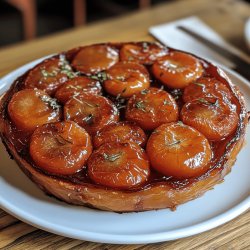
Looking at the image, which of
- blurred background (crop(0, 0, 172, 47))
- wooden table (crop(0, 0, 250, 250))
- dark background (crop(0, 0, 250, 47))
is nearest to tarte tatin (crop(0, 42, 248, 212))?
wooden table (crop(0, 0, 250, 250))

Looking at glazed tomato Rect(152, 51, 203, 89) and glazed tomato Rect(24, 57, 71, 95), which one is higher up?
glazed tomato Rect(152, 51, 203, 89)

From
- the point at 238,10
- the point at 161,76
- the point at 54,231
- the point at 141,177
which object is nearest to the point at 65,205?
the point at 54,231

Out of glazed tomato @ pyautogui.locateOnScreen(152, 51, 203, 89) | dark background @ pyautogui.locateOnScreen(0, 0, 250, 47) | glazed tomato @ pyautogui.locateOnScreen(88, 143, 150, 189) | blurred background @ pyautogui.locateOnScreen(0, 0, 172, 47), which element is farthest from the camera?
dark background @ pyautogui.locateOnScreen(0, 0, 250, 47)

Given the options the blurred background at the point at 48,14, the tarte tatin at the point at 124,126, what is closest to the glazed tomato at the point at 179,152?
the tarte tatin at the point at 124,126

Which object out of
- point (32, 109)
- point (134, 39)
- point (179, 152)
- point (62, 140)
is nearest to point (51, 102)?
point (32, 109)

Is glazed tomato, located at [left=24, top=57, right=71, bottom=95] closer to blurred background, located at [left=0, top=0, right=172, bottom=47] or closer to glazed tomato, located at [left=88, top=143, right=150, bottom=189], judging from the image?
glazed tomato, located at [left=88, top=143, right=150, bottom=189]

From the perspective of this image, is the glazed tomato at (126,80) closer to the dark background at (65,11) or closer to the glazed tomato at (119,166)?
the glazed tomato at (119,166)

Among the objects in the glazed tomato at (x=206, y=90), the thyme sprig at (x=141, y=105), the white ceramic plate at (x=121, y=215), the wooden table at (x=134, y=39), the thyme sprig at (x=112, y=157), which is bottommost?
the wooden table at (x=134, y=39)
